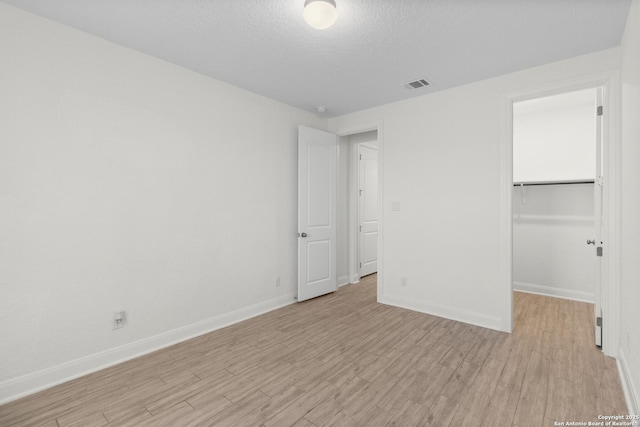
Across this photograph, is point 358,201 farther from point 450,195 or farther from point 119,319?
point 119,319

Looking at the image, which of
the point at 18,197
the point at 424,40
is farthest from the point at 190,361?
the point at 424,40

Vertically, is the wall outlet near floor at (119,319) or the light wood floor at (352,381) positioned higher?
the wall outlet near floor at (119,319)

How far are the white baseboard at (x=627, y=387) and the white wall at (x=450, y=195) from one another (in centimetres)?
84

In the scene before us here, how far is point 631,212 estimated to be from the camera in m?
1.94

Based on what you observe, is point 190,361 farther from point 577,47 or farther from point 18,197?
point 577,47

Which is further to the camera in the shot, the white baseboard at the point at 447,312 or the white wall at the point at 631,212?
the white baseboard at the point at 447,312

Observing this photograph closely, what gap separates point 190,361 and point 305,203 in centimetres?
222

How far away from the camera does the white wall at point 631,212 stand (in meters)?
1.74

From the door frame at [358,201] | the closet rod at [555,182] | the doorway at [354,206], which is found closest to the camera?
the closet rod at [555,182]

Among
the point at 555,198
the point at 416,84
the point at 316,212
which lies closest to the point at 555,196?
the point at 555,198

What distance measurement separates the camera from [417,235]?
3.62 metres

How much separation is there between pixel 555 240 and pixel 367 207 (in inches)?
110

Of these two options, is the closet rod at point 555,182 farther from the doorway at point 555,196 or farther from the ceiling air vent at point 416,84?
the ceiling air vent at point 416,84

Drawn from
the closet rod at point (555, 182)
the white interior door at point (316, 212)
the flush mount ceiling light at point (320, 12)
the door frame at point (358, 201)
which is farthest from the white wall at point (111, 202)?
the closet rod at point (555, 182)
